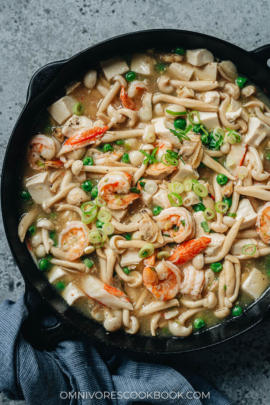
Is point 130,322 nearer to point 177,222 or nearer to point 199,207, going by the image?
point 177,222

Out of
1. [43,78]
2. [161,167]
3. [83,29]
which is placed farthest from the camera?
[83,29]

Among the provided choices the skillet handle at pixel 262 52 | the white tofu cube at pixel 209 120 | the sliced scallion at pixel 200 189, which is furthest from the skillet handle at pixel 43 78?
the skillet handle at pixel 262 52

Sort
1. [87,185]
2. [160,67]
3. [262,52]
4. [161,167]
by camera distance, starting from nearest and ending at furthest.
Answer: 1. [262,52]
2. [161,167]
3. [87,185]
4. [160,67]

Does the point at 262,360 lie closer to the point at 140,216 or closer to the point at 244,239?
the point at 244,239

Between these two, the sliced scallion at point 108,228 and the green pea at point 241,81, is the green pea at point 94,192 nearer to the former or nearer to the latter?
the sliced scallion at point 108,228

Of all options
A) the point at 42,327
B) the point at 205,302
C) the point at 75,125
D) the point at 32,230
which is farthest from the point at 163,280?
the point at 75,125
